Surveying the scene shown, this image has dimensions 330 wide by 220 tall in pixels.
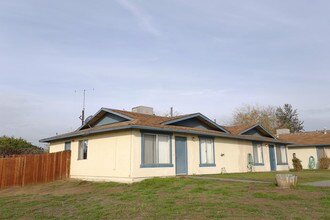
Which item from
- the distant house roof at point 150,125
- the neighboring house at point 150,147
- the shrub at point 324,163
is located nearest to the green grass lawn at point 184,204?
the neighboring house at point 150,147

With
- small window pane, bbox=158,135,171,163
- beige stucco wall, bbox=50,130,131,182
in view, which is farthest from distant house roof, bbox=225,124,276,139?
beige stucco wall, bbox=50,130,131,182

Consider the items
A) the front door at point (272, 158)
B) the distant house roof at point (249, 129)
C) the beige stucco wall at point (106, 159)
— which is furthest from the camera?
the front door at point (272, 158)

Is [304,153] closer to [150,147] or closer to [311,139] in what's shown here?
[311,139]

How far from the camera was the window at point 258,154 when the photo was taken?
78.7ft

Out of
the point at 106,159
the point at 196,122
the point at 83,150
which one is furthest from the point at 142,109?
the point at 106,159

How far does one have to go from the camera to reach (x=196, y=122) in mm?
20094

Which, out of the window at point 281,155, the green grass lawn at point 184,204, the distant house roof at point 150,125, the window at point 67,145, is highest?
the distant house roof at point 150,125

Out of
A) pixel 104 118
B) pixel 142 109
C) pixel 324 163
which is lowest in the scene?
pixel 324 163

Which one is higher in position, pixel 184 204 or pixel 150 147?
pixel 150 147

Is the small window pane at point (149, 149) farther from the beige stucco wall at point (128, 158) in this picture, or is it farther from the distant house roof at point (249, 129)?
the distant house roof at point (249, 129)

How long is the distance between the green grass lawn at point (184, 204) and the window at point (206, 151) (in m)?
5.46

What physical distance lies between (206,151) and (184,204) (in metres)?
10.4

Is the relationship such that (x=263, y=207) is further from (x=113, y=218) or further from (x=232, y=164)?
(x=232, y=164)

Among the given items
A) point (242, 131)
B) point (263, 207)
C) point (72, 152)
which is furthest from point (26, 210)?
point (242, 131)
